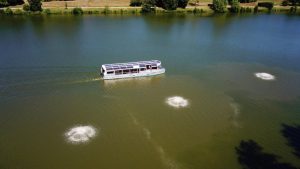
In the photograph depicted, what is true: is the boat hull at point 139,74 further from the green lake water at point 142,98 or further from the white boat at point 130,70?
the green lake water at point 142,98

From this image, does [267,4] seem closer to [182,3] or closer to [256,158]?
[182,3]

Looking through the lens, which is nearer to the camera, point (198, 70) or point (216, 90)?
point (216, 90)

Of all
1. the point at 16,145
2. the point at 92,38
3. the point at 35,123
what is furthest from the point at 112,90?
the point at 92,38

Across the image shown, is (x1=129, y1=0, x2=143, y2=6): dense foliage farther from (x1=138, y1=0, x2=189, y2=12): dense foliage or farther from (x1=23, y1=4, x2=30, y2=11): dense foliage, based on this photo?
(x1=23, y1=4, x2=30, y2=11): dense foliage

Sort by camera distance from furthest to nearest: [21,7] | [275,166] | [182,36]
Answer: [21,7], [182,36], [275,166]

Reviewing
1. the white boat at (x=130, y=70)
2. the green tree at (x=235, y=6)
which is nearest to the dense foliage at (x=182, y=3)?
the green tree at (x=235, y=6)

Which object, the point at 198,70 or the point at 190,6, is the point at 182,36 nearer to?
the point at 198,70

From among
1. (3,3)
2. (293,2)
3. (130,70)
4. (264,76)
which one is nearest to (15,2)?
(3,3)
